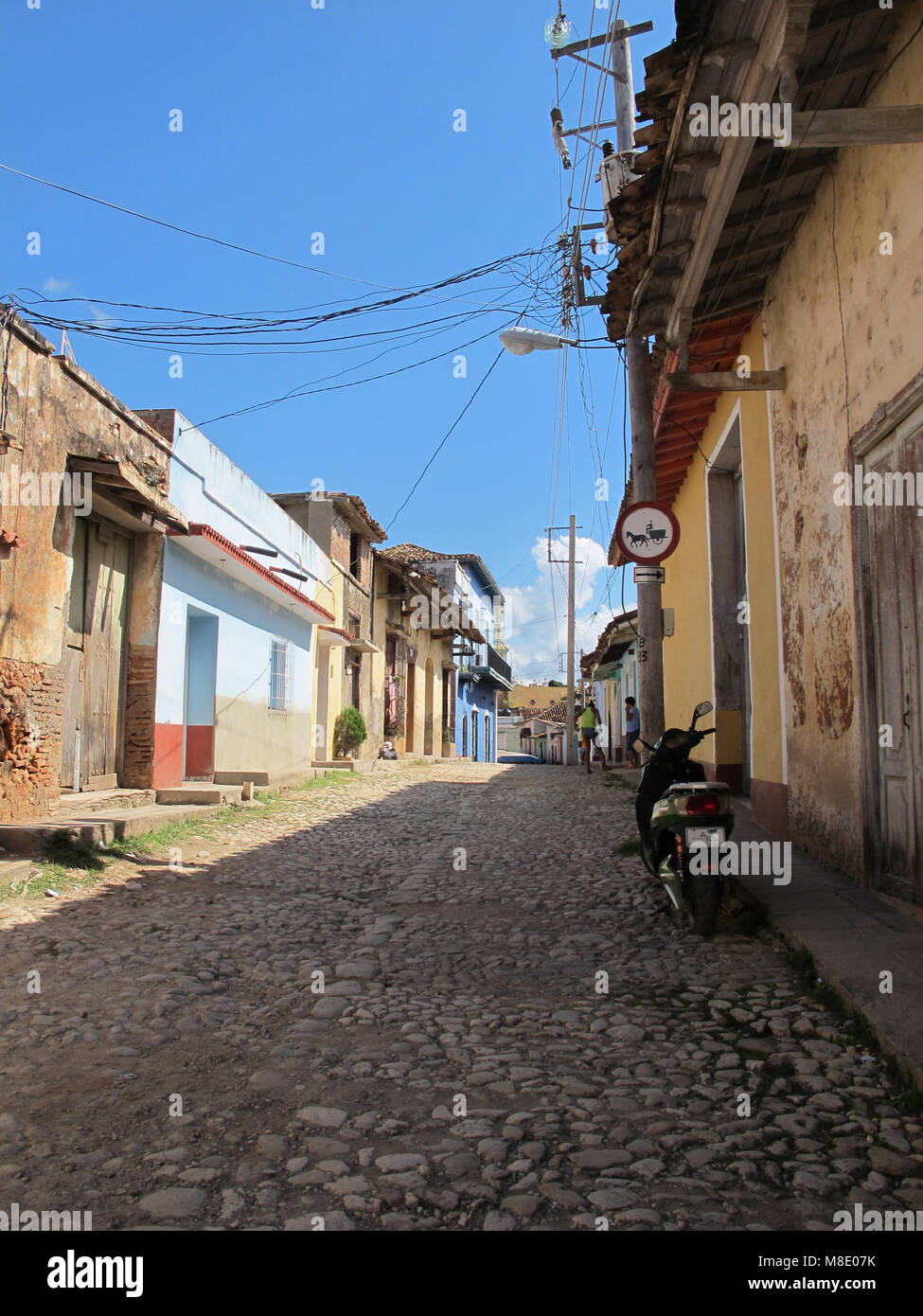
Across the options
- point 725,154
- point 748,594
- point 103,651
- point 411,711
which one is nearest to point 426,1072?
point 725,154

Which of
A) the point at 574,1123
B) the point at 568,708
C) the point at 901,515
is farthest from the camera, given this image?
the point at 568,708

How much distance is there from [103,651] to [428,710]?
20917 millimetres

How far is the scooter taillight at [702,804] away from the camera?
4.76 metres

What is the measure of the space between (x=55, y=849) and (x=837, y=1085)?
519 centimetres

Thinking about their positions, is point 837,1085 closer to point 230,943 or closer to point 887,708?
point 887,708

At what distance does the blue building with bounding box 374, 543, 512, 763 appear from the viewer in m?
32.5

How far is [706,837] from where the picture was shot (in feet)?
15.2

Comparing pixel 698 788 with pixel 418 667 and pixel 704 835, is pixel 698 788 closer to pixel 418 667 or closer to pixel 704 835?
pixel 704 835

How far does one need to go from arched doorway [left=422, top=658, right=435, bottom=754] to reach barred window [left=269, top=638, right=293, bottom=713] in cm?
1383

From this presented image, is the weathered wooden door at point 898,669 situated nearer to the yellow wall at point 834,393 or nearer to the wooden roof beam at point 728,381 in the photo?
the yellow wall at point 834,393

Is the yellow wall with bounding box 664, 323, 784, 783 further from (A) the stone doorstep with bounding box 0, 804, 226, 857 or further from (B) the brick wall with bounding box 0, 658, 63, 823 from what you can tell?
(B) the brick wall with bounding box 0, 658, 63, 823

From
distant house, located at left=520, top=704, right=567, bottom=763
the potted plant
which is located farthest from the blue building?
the potted plant

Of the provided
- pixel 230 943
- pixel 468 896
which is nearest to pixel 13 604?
pixel 230 943

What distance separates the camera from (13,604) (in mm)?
6531
